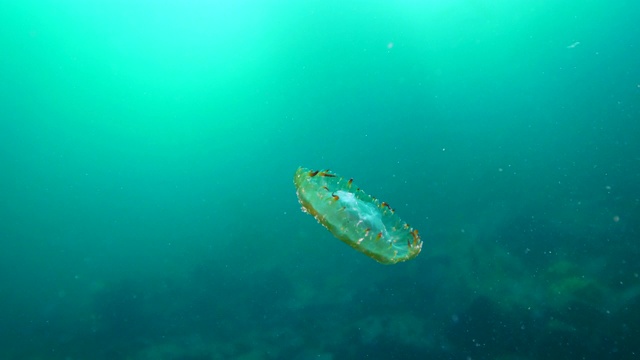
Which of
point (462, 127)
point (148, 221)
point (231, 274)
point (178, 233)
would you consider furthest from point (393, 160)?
point (148, 221)

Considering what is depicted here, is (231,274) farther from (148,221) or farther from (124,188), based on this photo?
(124,188)

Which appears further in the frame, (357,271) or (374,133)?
(374,133)

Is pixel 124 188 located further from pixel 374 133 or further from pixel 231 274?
pixel 374 133

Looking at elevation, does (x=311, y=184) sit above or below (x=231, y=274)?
below

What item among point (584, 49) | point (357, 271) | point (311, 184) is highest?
point (584, 49)

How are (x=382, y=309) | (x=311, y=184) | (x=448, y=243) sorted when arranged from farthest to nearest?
(x=448, y=243)
(x=382, y=309)
(x=311, y=184)

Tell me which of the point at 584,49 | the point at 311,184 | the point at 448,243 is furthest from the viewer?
the point at 584,49

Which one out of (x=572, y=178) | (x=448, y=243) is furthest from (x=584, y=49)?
(x=448, y=243)

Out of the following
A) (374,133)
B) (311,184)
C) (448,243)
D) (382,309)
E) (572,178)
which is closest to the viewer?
(311,184)

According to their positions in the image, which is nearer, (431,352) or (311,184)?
(311,184)
